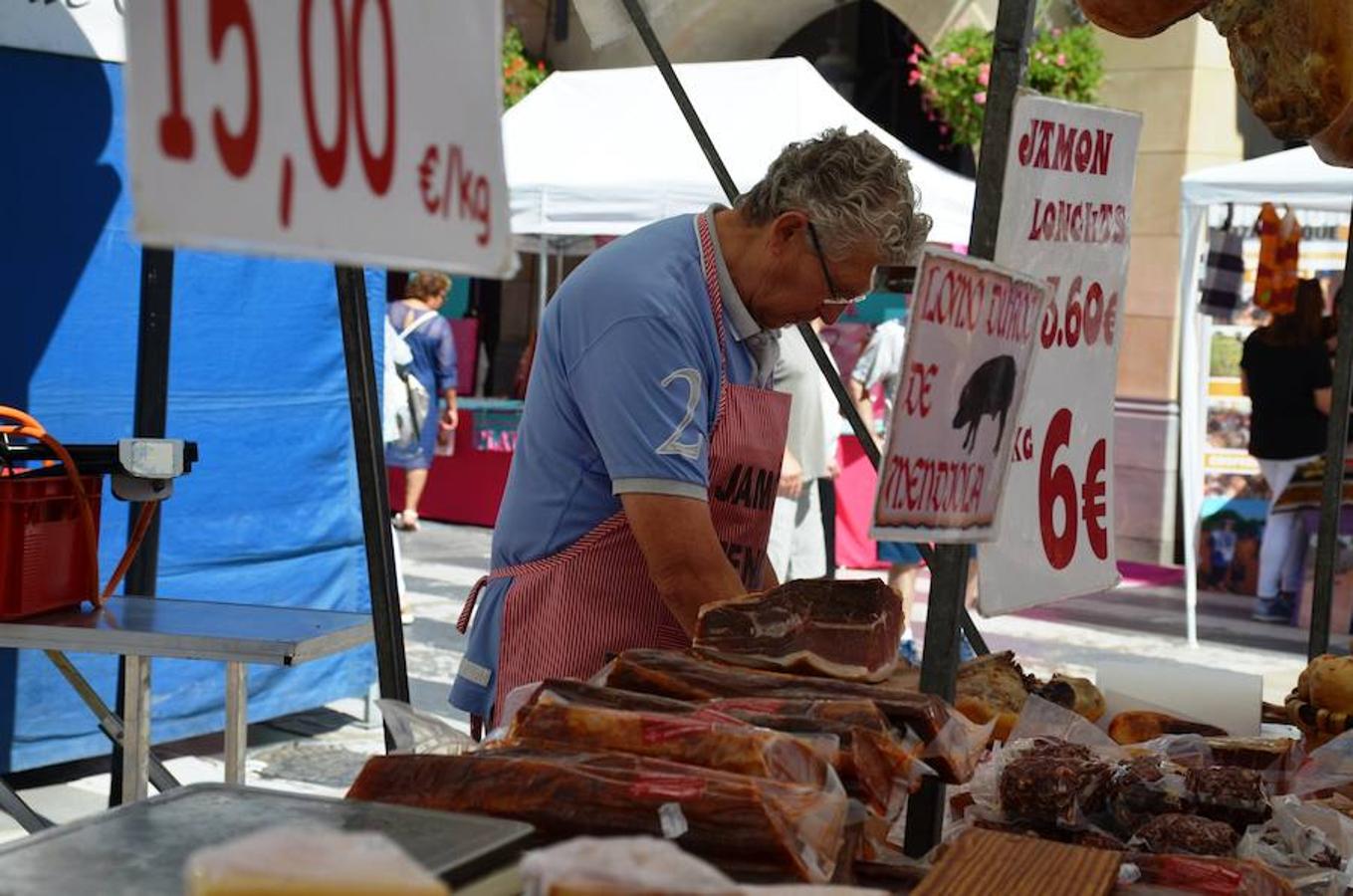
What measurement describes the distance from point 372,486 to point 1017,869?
166cm

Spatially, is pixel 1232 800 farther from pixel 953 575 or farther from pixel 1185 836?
pixel 953 575

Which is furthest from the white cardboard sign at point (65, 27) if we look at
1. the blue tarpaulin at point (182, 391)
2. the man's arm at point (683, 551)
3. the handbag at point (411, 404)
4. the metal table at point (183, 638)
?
the handbag at point (411, 404)

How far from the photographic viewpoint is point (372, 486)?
3.06 metres

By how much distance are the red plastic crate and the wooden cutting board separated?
1997 mm

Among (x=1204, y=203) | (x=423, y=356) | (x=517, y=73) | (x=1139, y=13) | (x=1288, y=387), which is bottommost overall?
(x=423, y=356)

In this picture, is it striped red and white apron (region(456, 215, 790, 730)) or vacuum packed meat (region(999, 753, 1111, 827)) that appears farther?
striped red and white apron (region(456, 215, 790, 730))

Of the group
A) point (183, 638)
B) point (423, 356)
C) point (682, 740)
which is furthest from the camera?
point (423, 356)

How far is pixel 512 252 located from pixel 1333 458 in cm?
274

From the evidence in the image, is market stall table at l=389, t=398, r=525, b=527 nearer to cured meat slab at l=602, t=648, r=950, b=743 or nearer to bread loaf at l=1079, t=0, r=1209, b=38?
bread loaf at l=1079, t=0, r=1209, b=38

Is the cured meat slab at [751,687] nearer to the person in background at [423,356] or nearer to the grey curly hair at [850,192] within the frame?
the grey curly hair at [850,192]

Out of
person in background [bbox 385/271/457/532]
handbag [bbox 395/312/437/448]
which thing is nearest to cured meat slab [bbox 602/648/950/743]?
handbag [bbox 395/312/437/448]

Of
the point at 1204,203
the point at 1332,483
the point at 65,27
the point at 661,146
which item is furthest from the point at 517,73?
the point at 1332,483

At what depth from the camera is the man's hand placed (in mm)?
6488

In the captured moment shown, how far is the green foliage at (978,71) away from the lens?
12055mm
